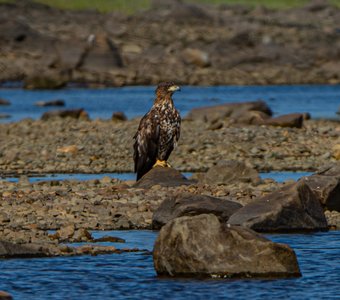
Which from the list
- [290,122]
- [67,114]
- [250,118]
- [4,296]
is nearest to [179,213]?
[4,296]

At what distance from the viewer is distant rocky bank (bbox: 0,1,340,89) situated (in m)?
67.1

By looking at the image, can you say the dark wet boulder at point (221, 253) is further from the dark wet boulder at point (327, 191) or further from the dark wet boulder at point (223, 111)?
the dark wet boulder at point (223, 111)

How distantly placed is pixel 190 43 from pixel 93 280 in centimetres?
6949

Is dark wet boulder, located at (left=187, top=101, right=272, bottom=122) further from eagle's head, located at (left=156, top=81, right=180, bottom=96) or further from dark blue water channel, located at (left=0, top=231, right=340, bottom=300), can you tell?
dark blue water channel, located at (left=0, top=231, right=340, bottom=300)

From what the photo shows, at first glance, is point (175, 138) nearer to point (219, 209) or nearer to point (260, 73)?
point (219, 209)

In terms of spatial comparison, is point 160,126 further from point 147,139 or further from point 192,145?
point 192,145

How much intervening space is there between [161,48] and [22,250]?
214 ft

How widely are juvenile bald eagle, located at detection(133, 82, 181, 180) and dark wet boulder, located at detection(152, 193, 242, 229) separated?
3.46 meters

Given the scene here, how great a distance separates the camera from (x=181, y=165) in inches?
986

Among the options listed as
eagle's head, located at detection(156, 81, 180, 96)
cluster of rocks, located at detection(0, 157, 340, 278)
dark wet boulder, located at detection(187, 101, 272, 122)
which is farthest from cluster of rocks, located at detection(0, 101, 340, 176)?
eagle's head, located at detection(156, 81, 180, 96)

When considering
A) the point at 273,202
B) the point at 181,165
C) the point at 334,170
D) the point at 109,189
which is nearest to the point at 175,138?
the point at 109,189

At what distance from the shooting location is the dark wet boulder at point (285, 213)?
49.2 feet

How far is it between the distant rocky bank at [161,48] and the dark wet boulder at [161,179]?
43.7 m

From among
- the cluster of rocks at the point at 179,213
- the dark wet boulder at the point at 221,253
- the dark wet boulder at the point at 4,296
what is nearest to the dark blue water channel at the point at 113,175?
the cluster of rocks at the point at 179,213
